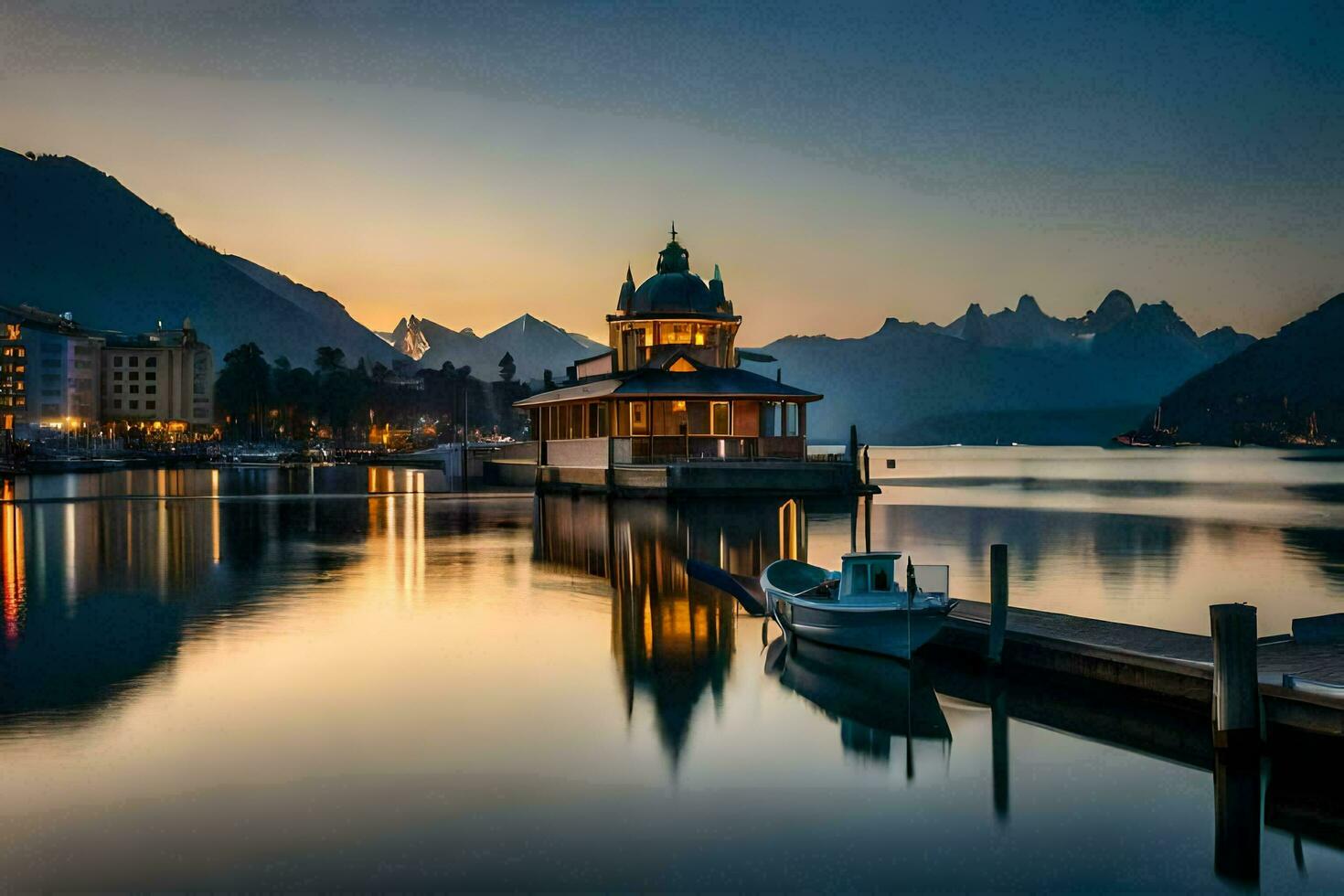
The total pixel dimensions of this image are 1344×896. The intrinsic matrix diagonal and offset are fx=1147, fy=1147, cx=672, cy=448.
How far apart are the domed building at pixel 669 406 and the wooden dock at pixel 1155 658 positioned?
4456cm

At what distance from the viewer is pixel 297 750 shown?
1641 centimetres

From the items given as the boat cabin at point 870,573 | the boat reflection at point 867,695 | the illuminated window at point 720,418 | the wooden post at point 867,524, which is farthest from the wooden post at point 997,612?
the illuminated window at point 720,418

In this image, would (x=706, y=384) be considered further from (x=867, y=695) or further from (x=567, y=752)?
(x=567, y=752)

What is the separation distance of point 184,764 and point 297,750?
151 cm

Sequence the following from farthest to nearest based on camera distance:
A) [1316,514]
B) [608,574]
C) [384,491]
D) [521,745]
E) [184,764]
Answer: [384,491] < [1316,514] < [608,574] < [521,745] < [184,764]

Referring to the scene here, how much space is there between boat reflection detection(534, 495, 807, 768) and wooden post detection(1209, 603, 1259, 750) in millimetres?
7305

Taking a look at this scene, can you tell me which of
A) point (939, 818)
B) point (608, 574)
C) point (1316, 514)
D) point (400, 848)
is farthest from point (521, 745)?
point (1316, 514)

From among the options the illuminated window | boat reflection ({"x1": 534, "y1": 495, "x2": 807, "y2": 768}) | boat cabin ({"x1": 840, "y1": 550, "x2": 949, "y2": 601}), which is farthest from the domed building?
boat cabin ({"x1": 840, "y1": 550, "x2": 949, "y2": 601})

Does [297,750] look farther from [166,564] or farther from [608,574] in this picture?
[166,564]

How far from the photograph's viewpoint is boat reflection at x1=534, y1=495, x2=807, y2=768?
820 inches

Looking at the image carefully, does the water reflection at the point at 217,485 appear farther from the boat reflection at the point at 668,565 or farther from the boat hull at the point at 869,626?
the boat hull at the point at 869,626

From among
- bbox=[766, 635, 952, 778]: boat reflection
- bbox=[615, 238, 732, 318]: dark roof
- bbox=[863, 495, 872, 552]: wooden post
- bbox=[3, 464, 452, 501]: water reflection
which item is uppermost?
bbox=[615, 238, 732, 318]: dark roof

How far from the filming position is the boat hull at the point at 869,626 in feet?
67.7

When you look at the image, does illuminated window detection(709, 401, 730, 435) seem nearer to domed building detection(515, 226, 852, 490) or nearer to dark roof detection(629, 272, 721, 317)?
domed building detection(515, 226, 852, 490)
